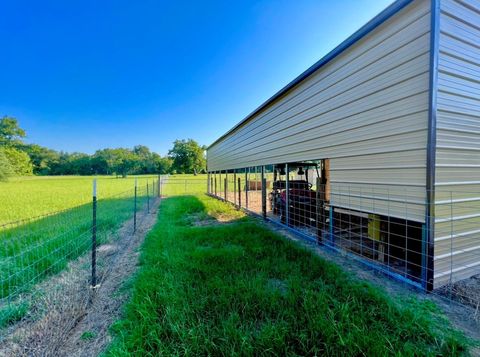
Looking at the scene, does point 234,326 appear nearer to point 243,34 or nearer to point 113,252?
point 113,252

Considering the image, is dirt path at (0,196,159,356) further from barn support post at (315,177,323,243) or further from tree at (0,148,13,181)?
tree at (0,148,13,181)

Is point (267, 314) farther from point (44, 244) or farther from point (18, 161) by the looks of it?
point (18, 161)

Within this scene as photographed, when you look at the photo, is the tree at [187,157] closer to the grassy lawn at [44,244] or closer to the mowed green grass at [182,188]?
the mowed green grass at [182,188]

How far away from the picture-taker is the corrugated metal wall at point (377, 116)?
267cm

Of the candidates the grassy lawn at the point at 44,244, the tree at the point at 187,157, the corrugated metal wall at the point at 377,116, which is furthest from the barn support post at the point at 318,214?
the tree at the point at 187,157

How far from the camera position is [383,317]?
6.63 feet

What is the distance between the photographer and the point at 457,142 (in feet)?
8.87

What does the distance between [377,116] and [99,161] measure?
75.7m

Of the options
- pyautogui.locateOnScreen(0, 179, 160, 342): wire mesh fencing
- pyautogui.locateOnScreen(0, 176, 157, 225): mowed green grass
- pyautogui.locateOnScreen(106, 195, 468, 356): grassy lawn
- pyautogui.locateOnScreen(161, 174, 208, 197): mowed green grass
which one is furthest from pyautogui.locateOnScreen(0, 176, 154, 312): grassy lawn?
pyautogui.locateOnScreen(161, 174, 208, 197): mowed green grass

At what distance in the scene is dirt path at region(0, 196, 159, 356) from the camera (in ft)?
5.91

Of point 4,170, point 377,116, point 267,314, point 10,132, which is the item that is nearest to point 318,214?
point 377,116

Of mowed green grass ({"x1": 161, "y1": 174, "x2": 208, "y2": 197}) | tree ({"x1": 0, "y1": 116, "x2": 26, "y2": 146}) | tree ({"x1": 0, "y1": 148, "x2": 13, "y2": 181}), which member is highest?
tree ({"x1": 0, "y1": 116, "x2": 26, "y2": 146})

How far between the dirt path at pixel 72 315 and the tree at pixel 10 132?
74.3 metres

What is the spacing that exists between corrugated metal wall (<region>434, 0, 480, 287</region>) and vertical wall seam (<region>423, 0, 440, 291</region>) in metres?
0.09
